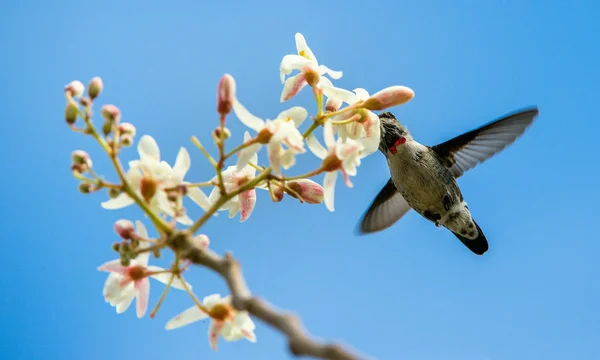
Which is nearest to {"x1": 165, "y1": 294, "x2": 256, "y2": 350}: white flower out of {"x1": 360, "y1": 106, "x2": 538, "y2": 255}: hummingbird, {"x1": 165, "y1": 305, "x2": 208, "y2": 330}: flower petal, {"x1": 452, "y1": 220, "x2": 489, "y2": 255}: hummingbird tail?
{"x1": 165, "y1": 305, "x2": 208, "y2": 330}: flower petal

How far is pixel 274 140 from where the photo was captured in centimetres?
163

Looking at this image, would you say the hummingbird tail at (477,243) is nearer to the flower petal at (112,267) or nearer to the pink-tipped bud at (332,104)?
the pink-tipped bud at (332,104)

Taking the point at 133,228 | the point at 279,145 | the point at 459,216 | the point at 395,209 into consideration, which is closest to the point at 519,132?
the point at 459,216

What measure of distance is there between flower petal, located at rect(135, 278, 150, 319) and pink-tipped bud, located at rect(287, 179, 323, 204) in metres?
0.53

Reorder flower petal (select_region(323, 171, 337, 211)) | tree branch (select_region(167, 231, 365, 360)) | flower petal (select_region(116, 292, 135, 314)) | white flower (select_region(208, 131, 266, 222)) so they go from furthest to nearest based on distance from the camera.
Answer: white flower (select_region(208, 131, 266, 222)) < flower petal (select_region(116, 292, 135, 314)) < flower petal (select_region(323, 171, 337, 211)) < tree branch (select_region(167, 231, 365, 360))

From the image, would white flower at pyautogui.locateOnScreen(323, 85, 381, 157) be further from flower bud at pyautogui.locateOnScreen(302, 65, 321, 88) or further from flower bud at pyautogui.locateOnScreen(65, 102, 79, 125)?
flower bud at pyautogui.locateOnScreen(65, 102, 79, 125)

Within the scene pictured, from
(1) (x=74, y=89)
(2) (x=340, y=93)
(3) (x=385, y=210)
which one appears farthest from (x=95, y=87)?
(3) (x=385, y=210)

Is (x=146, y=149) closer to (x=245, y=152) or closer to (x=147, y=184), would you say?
(x=147, y=184)

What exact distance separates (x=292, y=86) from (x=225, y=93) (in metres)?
0.58

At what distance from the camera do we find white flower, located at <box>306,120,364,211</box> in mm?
1706

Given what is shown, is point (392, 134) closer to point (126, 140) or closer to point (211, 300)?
point (211, 300)

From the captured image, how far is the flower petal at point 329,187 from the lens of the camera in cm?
176

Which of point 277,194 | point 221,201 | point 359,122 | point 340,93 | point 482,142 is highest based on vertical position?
point 482,142

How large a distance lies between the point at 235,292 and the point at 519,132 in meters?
3.23
